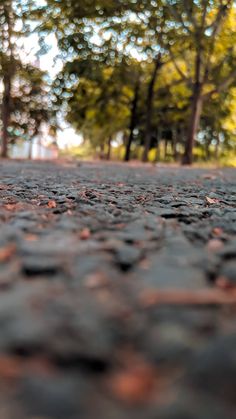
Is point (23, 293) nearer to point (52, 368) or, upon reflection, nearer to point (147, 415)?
point (52, 368)

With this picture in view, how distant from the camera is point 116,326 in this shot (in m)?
1.16

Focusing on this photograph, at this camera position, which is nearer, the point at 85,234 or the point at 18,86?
the point at 85,234

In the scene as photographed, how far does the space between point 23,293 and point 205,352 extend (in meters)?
0.59

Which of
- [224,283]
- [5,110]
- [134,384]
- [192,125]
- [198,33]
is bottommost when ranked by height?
[134,384]

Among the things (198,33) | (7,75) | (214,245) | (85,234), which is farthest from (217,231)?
(7,75)

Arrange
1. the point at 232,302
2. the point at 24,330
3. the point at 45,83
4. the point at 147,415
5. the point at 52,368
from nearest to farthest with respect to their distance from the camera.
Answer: the point at 147,415, the point at 52,368, the point at 24,330, the point at 232,302, the point at 45,83

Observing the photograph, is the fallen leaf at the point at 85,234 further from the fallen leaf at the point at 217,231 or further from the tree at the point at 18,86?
the tree at the point at 18,86

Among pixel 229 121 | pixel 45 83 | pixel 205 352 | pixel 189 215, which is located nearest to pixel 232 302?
pixel 205 352

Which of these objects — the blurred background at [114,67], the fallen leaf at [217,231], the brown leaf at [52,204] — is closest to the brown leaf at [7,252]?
the fallen leaf at [217,231]

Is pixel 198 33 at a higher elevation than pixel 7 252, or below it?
higher

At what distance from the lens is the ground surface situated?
2.99ft

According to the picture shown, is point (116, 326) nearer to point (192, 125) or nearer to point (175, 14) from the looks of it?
point (175, 14)

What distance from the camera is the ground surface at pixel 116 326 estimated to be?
2.99ft

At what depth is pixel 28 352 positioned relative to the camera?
105 centimetres
